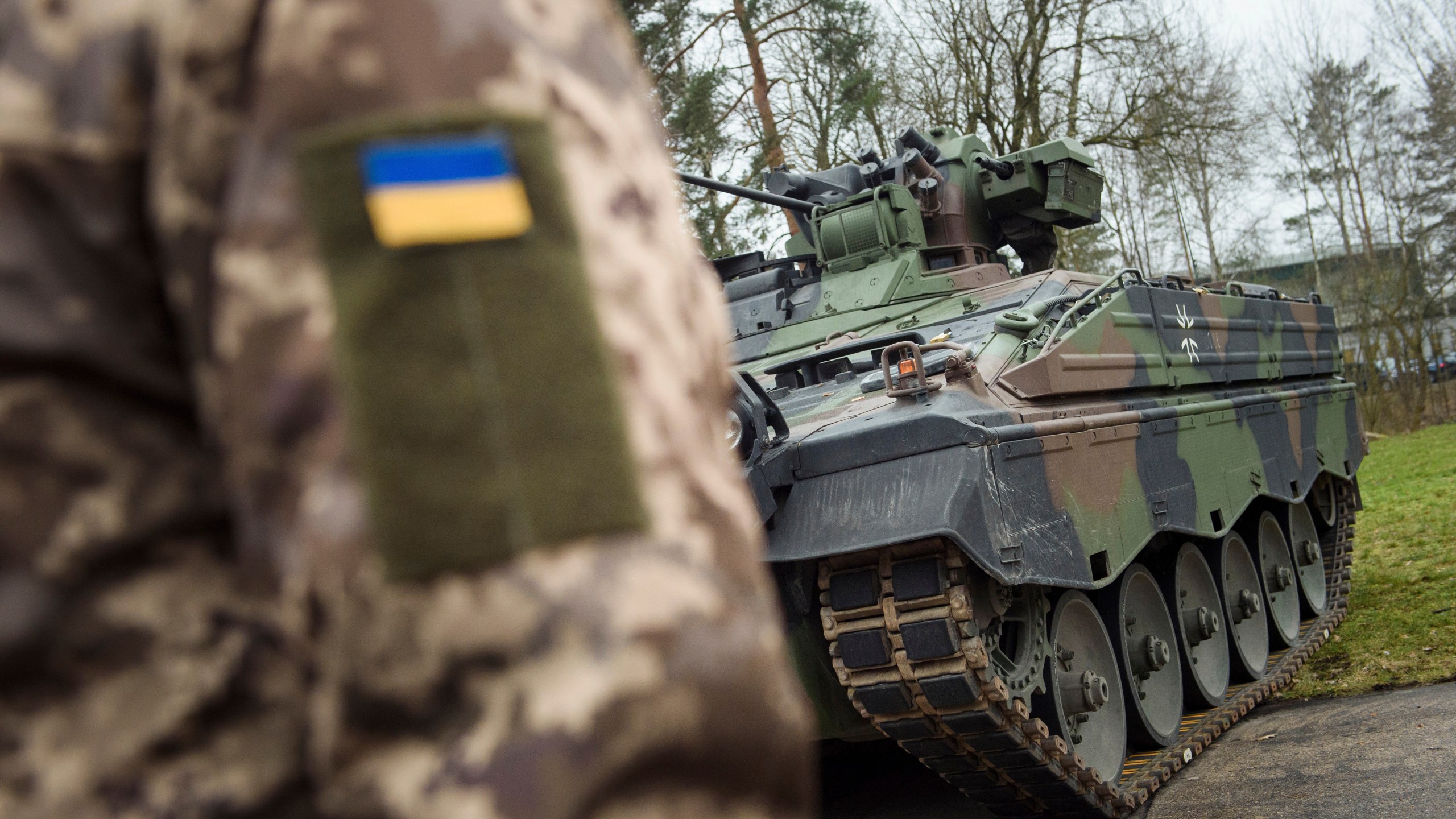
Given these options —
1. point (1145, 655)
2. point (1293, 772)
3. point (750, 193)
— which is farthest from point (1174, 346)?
point (750, 193)

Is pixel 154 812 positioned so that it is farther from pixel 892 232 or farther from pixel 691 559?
pixel 892 232

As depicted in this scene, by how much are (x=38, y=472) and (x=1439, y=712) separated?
20.8 ft

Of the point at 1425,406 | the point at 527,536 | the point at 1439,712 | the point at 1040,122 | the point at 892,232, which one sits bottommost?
the point at 1425,406

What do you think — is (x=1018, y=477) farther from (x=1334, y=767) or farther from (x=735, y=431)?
(x=1334, y=767)

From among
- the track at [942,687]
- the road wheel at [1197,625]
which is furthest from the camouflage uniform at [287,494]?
the road wheel at [1197,625]

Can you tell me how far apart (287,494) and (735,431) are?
13.4 feet

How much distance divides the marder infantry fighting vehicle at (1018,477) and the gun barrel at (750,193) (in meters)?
0.05

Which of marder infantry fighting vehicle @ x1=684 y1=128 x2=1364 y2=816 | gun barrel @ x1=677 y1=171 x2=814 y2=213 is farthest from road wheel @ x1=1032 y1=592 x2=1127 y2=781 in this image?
gun barrel @ x1=677 y1=171 x2=814 y2=213

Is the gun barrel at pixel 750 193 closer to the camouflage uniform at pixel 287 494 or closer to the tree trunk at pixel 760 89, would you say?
the camouflage uniform at pixel 287 494

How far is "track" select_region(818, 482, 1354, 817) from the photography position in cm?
427

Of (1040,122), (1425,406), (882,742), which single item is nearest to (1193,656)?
(882,742)

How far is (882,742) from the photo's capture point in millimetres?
6930

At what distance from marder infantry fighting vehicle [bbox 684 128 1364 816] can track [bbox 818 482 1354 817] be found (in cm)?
1

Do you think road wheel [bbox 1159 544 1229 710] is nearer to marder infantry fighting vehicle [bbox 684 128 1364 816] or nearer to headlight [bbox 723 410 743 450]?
marder infantry fighting vehicle [bbox 684 128 1364 816]
